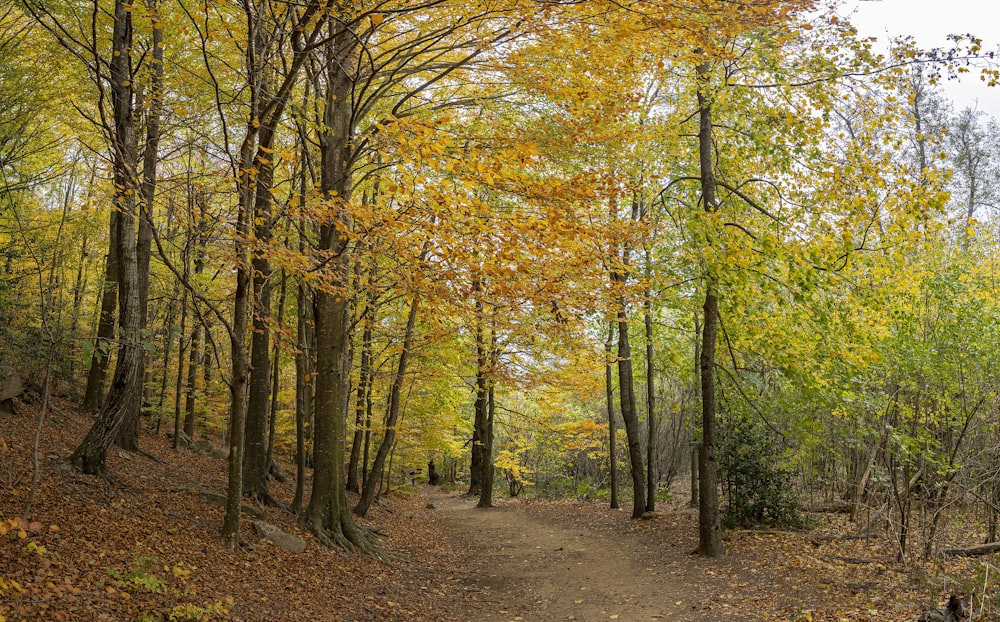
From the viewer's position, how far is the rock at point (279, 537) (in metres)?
7.85

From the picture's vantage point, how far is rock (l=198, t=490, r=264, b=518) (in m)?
8.83

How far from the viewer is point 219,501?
8.91m

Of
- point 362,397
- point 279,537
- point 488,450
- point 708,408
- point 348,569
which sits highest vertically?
point 708,408

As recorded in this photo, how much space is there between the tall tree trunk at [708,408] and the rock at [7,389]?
1167 cm

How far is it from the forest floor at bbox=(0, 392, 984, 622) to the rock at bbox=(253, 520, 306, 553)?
13cm

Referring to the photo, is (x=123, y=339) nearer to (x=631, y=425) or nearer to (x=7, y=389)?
(x=7, y=389)

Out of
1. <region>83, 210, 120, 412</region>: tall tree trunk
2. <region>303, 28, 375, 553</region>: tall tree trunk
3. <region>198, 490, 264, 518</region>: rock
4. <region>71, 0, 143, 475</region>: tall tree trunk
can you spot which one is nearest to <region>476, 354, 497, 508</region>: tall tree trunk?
<region>303, 28, 375, 553</region>: tall tree trunk

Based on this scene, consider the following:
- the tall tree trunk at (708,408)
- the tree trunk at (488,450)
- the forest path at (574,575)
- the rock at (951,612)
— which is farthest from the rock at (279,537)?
the tree trunk at (488,450)

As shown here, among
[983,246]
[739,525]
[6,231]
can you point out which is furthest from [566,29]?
[983,246]

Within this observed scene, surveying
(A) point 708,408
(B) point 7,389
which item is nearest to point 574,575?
(A) point 708,408

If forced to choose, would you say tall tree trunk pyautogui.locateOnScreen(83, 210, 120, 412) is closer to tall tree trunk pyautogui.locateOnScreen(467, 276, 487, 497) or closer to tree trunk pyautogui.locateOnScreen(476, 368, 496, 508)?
tall tree trunk pyautogui.locateOnScreen(467, 276, 487, 497)

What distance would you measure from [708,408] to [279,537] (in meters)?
6.63

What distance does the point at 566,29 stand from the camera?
21.6 ft

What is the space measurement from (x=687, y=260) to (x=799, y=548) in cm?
482
